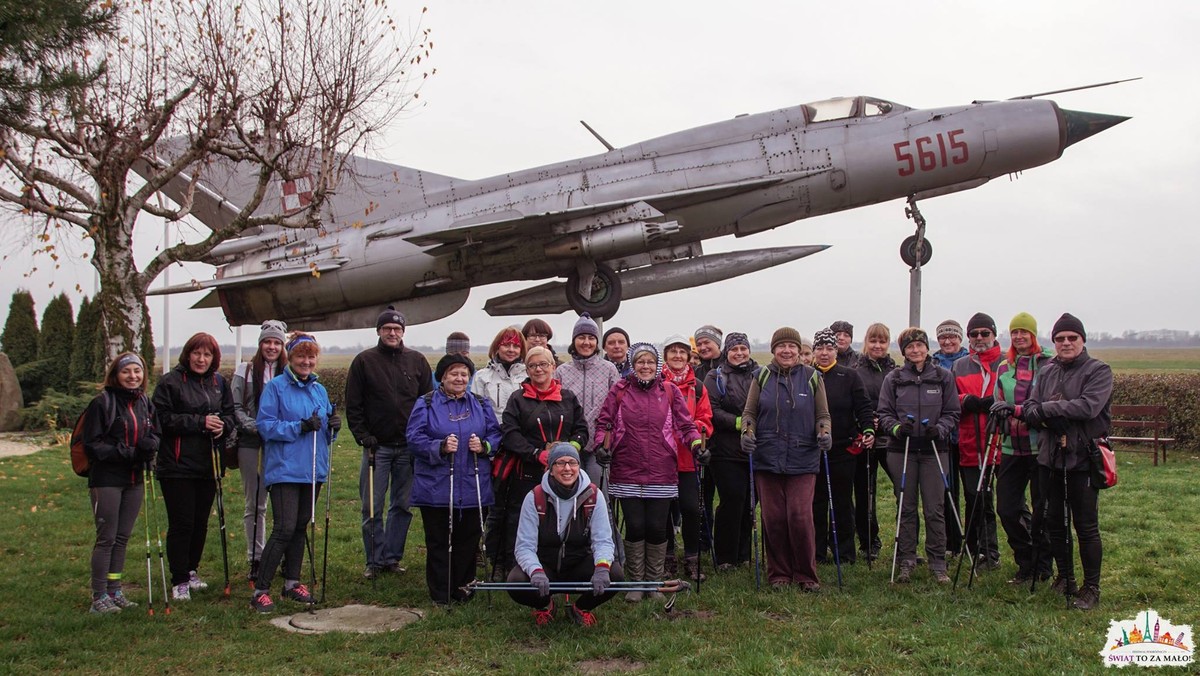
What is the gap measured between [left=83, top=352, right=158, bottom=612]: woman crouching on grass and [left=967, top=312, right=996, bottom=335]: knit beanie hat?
5888 mm

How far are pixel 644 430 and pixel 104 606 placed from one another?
3730 mm

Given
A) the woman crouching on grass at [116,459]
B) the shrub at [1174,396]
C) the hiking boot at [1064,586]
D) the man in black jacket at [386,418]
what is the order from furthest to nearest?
1. the shrub at [1174,396]
2. the man in black jacket at [386,418]
3. the hiking boot at [1064,586]
4. the woman crouching on grass at [116,459]

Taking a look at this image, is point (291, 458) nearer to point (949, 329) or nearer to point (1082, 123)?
point (949, 329)

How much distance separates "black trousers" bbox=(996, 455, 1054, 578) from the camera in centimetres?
620

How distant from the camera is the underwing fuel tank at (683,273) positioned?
12367 millimetres

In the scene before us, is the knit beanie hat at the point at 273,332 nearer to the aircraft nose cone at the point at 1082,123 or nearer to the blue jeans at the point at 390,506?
the blue jeans at the point at 390,506

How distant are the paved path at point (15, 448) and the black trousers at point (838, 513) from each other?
45.6 ft

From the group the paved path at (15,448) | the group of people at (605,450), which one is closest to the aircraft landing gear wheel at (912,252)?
the group of people at (605,450)

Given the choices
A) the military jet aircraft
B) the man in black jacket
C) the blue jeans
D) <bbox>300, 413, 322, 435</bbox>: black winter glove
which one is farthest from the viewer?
the military jet aircraft

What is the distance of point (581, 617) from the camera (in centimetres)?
538

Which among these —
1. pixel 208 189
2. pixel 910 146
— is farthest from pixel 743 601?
pixel 208 189

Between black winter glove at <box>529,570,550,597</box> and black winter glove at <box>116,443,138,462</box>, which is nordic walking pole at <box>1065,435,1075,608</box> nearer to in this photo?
black winter glove at <box>529,570,550,597</box>

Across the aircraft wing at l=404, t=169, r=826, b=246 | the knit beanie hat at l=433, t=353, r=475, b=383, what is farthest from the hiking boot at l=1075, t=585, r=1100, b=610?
the aircraft wing at l=404, t=169, r=826, b=246

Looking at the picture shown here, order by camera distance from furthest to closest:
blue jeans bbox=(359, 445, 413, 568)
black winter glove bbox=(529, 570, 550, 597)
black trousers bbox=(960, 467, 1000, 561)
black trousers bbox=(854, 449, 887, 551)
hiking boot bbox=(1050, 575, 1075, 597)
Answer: black trousers bbox=(854, 449, 887, 551)
blue jeans bbox=(359, 445, 413, 568)
black trousers bbox=(960, 467, 1000, 561)
hiking boot bbox=(1050, 575, 1075, 597)
black winter glove bbox=(529, 570, 550, 597)
